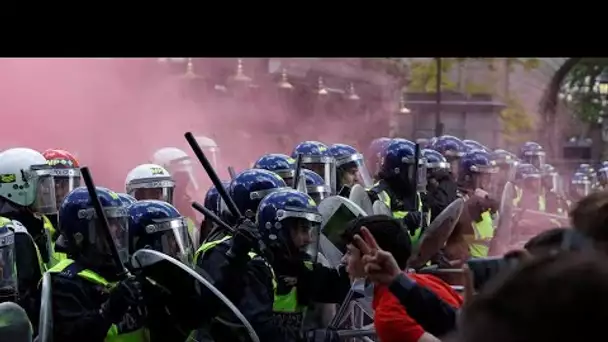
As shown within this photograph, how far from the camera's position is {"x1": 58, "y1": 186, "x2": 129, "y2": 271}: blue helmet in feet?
7.49

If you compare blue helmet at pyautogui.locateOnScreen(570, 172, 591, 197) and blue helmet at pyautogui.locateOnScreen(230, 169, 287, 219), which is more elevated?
blue helmet at pyautogui.locateOnScreen(230, 169, 287, 219)

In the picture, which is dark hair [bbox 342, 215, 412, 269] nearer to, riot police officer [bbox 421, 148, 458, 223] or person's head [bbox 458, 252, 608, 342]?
person's head [bbox 458, 252, 608, 342]

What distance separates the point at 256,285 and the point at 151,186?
1.11m

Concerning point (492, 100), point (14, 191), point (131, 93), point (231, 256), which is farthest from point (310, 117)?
point (231, 256)

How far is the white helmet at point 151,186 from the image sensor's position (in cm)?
348

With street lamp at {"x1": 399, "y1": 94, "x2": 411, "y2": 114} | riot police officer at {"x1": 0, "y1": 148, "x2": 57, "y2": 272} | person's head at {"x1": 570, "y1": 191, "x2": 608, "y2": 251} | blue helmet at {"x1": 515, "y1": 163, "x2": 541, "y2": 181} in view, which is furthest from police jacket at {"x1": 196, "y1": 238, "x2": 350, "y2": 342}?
street lamp at {"x1": 399, "y1": 94, "x2": 411, "y2": 114}

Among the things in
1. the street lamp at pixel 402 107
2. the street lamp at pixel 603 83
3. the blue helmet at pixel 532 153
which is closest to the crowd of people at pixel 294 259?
the street lamp at pixel 603 83

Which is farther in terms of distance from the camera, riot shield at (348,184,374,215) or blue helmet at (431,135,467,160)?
blue helmet at (431,135,467,160)

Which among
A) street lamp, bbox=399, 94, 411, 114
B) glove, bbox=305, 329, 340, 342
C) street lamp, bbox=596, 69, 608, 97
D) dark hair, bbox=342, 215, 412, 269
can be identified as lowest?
glove, bbox=305, 329, 340, 342

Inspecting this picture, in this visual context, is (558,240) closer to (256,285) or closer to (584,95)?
(256,285)

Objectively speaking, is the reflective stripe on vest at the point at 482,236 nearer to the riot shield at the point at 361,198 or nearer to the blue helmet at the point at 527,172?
the riot shield at the point at 361,198

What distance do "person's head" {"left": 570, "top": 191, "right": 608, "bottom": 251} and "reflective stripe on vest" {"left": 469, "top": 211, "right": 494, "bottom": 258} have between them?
2.46 m

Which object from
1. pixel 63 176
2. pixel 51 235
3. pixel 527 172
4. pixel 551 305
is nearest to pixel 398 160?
pixel 63 176

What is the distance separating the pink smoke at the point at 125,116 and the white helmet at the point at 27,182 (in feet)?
11.8
